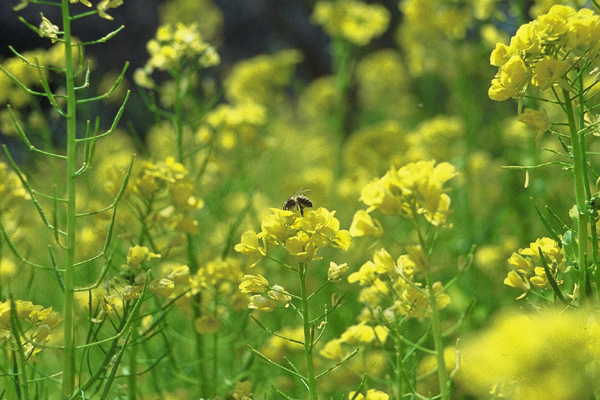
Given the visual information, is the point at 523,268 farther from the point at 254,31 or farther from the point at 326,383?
the point at 254,31

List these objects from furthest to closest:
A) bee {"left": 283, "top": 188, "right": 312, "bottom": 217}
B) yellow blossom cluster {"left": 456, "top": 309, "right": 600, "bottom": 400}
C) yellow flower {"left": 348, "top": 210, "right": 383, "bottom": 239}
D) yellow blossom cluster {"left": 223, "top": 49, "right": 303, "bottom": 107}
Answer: yellow blossom cluster {"left": 223, "top": 49, "right": 303, "bottom": 107}, bee {"left": 283, "top": 188, "right": 312, "bottom": 217}, yellow flower {"left": 348, "top": 210, "right": 383, "bottom": 239}, yellow blossom cluster {"left": 456, "top": 309, "right": 600, "bottom": 400}

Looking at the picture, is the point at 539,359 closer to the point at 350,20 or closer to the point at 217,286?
the point at 217,286

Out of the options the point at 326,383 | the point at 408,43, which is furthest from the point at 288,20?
the point at 326,383

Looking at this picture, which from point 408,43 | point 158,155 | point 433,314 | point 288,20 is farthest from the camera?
point 288,20

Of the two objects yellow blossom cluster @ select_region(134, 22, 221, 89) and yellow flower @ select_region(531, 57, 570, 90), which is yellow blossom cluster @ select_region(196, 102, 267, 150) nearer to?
yellow blossom cluster @ select_region(134, 22, 221, 89)

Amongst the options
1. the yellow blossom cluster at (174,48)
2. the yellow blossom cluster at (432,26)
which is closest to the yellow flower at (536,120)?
the yellow blossom cluster at (174,48)

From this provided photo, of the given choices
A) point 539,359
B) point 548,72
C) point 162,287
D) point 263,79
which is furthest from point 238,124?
point 539,359

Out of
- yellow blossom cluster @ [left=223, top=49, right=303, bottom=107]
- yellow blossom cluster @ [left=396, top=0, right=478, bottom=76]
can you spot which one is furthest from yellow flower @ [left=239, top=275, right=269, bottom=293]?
yellow blossom cluster @ [left=223, top=49, right=303, bottom=107]
